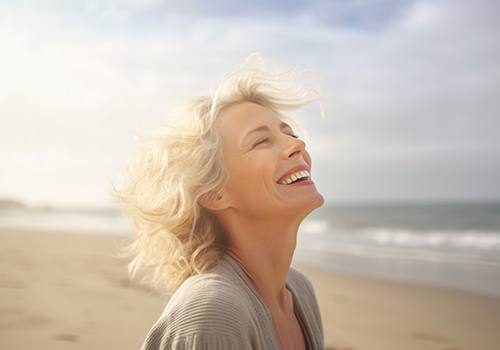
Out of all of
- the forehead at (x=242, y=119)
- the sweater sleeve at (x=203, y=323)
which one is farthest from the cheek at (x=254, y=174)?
the sweater sleeve at (x=203, y=323)

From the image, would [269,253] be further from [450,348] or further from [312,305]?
[450,348]

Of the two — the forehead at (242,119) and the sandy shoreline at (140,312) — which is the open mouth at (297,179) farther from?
the sandy shoreline at (140,312)

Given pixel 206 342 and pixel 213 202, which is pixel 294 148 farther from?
pixel 206 342

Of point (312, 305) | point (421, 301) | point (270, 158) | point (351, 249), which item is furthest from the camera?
point (351, 249)

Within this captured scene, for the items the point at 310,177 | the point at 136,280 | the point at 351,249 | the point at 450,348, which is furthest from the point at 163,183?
the point at 351,249

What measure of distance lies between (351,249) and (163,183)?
1200cm

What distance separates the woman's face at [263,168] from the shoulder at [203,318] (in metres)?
0.36

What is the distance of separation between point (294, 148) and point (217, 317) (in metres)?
0.73

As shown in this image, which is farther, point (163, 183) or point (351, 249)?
point (351, 249)

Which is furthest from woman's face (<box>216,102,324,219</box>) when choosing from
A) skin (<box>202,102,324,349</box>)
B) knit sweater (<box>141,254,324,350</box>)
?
knit sweater (<box>141,254,324,350</box>)

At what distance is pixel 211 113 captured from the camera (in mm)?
2143

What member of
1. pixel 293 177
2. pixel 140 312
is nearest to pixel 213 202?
pixel 293 177

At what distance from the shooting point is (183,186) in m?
1.99

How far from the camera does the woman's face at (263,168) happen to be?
6.59 ft
